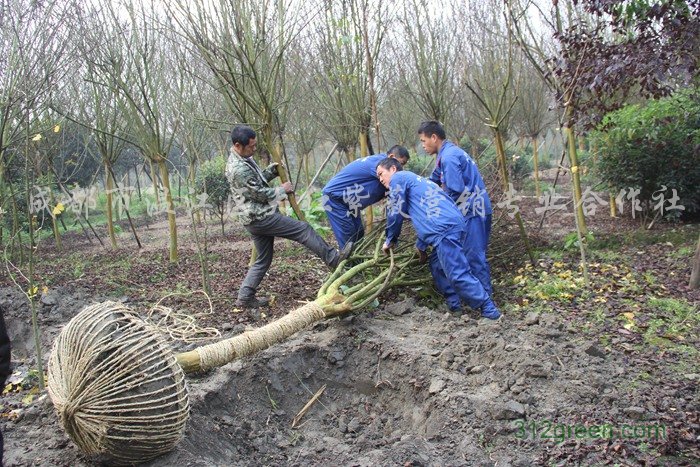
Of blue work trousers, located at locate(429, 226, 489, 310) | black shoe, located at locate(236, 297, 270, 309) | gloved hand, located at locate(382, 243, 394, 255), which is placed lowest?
black shoe, located at locate(236, 297, 270, 309)

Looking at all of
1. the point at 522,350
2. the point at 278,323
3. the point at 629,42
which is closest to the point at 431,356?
the point at 522,350

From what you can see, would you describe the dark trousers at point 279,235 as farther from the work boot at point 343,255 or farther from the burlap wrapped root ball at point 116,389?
the burlap wrapped root ball at point 116,389

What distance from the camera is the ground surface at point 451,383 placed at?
2840 mm

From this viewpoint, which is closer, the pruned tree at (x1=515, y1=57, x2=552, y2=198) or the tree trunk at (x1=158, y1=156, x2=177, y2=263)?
the tree trunk at (x1=158, y1=156, x2=177, y2=263)

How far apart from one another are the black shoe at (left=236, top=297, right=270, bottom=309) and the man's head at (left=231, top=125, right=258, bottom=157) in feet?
4.50

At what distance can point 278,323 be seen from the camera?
12.6ft

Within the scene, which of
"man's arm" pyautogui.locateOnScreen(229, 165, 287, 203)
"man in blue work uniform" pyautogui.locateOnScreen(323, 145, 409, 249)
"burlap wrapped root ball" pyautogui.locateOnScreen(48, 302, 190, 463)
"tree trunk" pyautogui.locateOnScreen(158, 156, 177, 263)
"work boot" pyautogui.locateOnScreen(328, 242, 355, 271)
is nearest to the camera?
"burlap wrapped root ball" pyautogui.locateOnScreen(48, 302, 190, 463)

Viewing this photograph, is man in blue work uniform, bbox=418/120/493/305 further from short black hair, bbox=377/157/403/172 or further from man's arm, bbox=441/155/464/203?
short black hair, bbox=377/157/403/172

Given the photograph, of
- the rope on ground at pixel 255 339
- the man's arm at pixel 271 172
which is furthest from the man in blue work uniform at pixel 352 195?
the rope on ground at pixel 255 339

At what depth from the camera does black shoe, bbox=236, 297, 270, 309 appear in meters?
5.43

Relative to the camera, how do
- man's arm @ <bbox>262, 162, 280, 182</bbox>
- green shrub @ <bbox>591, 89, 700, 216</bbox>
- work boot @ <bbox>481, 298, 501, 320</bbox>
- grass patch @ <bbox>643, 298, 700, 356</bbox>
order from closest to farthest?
grass patch @ <bbox>643, 298, 700, 356</bbox>
work boot @ <bbox>481, 298, 501, 320</bbox>
man's arm @ <bbox>262, 162, 280, 182</bbox>
green shrub @ <bbox>591, 89, 700, 216</bbox>

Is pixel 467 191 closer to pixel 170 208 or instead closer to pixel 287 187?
pixel 287 187

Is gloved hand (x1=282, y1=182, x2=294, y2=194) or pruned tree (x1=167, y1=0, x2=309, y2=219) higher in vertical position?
pruned tree (x1=167, y1=0, x2=309, y2=219)

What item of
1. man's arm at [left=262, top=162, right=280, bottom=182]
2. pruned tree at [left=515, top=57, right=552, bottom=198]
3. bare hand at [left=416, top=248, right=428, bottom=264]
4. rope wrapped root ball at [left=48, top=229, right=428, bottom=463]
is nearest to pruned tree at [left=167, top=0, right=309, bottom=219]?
man's arm at [left=262, top=162, right=280, bottom=182]
